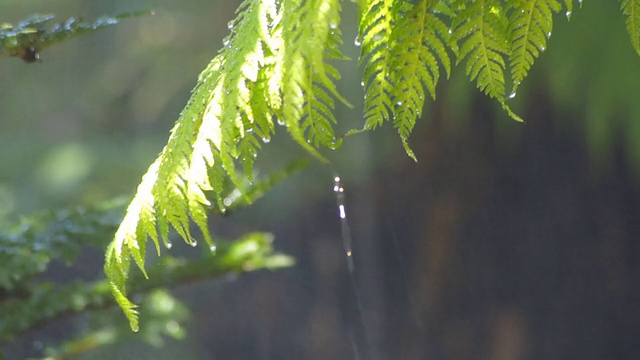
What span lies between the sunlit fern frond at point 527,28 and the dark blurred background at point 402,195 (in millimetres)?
1948

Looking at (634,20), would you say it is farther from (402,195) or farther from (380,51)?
(402,195)

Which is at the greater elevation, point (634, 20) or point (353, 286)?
point (634, 20)

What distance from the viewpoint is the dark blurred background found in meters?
3.15

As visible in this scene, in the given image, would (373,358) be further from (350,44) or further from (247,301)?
(350,44)

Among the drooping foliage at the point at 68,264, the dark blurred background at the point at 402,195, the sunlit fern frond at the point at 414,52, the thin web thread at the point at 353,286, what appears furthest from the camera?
the thin web thread at the point at 353,286

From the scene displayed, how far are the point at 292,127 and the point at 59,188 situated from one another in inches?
132

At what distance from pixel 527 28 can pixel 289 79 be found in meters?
0.21

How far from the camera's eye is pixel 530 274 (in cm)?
354

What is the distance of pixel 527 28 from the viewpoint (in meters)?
0.62

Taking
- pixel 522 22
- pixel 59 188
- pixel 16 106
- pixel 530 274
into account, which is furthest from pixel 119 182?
pixel 522 22

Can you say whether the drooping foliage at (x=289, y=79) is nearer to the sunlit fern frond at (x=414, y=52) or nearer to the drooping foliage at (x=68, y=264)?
the sunlit fern frond at (x=414, y=52)

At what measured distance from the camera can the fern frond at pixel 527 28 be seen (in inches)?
24.1

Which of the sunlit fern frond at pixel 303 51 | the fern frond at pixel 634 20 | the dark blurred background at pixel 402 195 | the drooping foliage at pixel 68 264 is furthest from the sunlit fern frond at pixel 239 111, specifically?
the dark blurred background at pixel 402 195

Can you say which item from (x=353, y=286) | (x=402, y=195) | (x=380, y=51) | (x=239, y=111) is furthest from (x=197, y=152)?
(x=353, y=286)
